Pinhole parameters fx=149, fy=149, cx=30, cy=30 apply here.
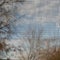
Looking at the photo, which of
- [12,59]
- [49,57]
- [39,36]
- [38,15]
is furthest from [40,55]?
[38,15]

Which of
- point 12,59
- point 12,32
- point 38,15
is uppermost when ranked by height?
point 38,15

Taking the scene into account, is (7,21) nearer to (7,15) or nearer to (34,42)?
(7,15)

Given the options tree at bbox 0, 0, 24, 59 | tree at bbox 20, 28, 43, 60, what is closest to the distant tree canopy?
tree at bbox 0, 0, 24, 59

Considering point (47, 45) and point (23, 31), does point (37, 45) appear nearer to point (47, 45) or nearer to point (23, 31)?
point (47, 45)

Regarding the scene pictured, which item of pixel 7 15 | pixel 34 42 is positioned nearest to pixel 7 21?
pixel 7 15

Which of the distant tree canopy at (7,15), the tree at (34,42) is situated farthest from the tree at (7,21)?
the tree at (34,42)

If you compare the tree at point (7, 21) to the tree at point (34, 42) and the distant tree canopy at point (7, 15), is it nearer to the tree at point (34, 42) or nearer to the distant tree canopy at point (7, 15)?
the distant tree canopy at point (7, 15)

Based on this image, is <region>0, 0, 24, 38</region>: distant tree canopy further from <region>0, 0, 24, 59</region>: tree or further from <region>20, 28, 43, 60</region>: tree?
<region>20, 28, 43, 60</region>: tree

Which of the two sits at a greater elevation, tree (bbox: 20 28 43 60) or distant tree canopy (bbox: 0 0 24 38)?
distant tree canopy (bbox: 0 0 24 38)

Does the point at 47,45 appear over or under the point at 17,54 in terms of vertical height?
over

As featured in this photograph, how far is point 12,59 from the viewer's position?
5.68 ft

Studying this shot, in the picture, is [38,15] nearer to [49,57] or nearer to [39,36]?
[39,36]

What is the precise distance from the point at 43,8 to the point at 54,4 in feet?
0.44

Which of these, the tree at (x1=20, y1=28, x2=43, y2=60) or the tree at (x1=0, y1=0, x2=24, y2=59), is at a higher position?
the tree at (x1=0, y1=0, x2=24, y2=59)
